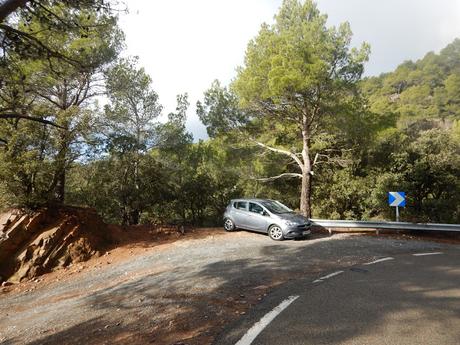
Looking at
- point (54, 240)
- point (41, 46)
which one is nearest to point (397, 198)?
point (41, 46)

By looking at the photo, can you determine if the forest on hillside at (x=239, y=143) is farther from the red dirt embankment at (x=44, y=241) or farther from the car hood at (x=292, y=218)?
the car hood at (x=292, y=218)

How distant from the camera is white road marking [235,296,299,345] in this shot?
419 centimetres

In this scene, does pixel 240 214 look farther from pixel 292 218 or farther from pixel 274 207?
pixel 292 218

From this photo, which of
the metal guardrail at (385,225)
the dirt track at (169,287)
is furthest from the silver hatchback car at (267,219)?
the metal guardrail at (385,225)

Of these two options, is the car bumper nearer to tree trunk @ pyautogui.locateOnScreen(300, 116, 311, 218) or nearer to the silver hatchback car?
the silver hatchback car

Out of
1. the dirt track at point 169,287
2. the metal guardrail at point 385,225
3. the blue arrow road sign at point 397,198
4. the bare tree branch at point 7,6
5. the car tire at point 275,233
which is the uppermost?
the bare tree branch at point 7,6

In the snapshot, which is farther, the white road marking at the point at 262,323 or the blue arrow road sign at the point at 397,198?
the blue arrow road sign at the point at 397,198

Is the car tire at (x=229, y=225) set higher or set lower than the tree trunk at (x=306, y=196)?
lower

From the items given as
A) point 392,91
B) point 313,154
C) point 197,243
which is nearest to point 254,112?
point 313,154

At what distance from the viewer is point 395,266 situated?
8.46 m

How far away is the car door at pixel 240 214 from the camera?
49.2 ft

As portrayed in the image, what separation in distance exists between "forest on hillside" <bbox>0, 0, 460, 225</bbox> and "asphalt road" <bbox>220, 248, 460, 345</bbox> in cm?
969

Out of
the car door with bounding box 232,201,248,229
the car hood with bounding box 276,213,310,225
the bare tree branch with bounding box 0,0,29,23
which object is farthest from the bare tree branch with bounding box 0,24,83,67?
the car door with bounding box 232,201,248,229

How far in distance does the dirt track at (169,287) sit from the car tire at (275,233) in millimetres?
276
